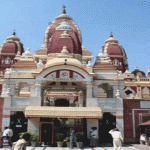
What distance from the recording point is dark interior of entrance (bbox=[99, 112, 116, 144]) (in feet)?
64.2

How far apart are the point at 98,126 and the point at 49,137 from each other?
388 cm

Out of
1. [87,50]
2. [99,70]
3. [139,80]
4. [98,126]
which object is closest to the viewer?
[98,126]

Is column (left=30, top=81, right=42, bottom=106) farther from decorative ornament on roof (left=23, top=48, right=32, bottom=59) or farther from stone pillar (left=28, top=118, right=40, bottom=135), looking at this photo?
decorative ornament on roof (left=23, top=48, right=32, bottom=59)

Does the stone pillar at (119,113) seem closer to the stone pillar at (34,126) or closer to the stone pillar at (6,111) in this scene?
the stone pillar at (34,126)

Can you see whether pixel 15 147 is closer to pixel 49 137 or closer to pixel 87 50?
pixel 49 137

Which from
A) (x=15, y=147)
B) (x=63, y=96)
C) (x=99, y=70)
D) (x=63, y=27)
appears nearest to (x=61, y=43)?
(x=63, y=27)

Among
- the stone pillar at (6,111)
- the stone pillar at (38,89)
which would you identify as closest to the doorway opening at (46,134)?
the stone pillar at (38,89)

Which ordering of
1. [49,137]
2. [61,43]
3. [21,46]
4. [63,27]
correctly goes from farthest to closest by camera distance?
[21,46], [63,27], [61,43], [49,137]

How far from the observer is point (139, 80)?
3806 centimetres

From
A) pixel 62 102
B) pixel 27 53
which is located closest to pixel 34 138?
pixel 27 53

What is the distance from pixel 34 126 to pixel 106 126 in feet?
18.2

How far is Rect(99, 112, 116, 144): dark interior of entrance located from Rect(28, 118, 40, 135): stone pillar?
4.86m

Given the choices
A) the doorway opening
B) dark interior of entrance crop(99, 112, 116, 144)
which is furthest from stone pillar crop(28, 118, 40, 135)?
dark interior of entrance crop(99, 112, 116, 144)

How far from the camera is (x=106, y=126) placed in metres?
19.8
